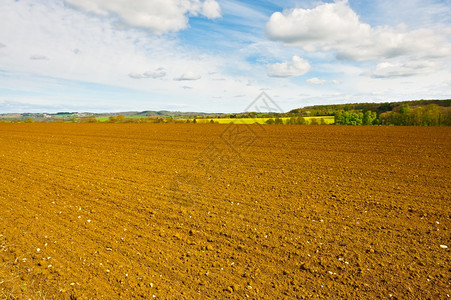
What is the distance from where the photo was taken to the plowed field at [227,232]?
4.11 meters

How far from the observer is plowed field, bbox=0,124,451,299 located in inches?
162

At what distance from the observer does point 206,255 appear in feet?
16.1

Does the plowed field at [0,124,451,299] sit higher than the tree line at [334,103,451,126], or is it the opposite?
the tree line at [334,103,451,126]

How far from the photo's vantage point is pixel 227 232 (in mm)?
5711

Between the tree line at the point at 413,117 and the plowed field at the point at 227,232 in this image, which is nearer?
the plowed field at the point at 227,232

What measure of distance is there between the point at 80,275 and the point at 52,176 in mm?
7476

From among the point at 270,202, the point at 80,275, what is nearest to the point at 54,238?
the point at 80,275

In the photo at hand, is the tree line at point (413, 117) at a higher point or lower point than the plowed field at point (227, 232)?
higher

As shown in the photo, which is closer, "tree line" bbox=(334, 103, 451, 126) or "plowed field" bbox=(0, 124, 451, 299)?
"plowed field" bbox=(0, 124, 451, 299)

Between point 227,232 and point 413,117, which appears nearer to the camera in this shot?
point 227,232

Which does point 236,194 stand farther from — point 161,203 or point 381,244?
point 381,244

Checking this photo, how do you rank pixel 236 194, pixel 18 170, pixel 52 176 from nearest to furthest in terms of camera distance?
pixel 236 194, pixel 52 176, pixel 18 170

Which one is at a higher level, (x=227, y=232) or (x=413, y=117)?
(x=413, y=117)

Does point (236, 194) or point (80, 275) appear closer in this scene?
point (80, 275)
